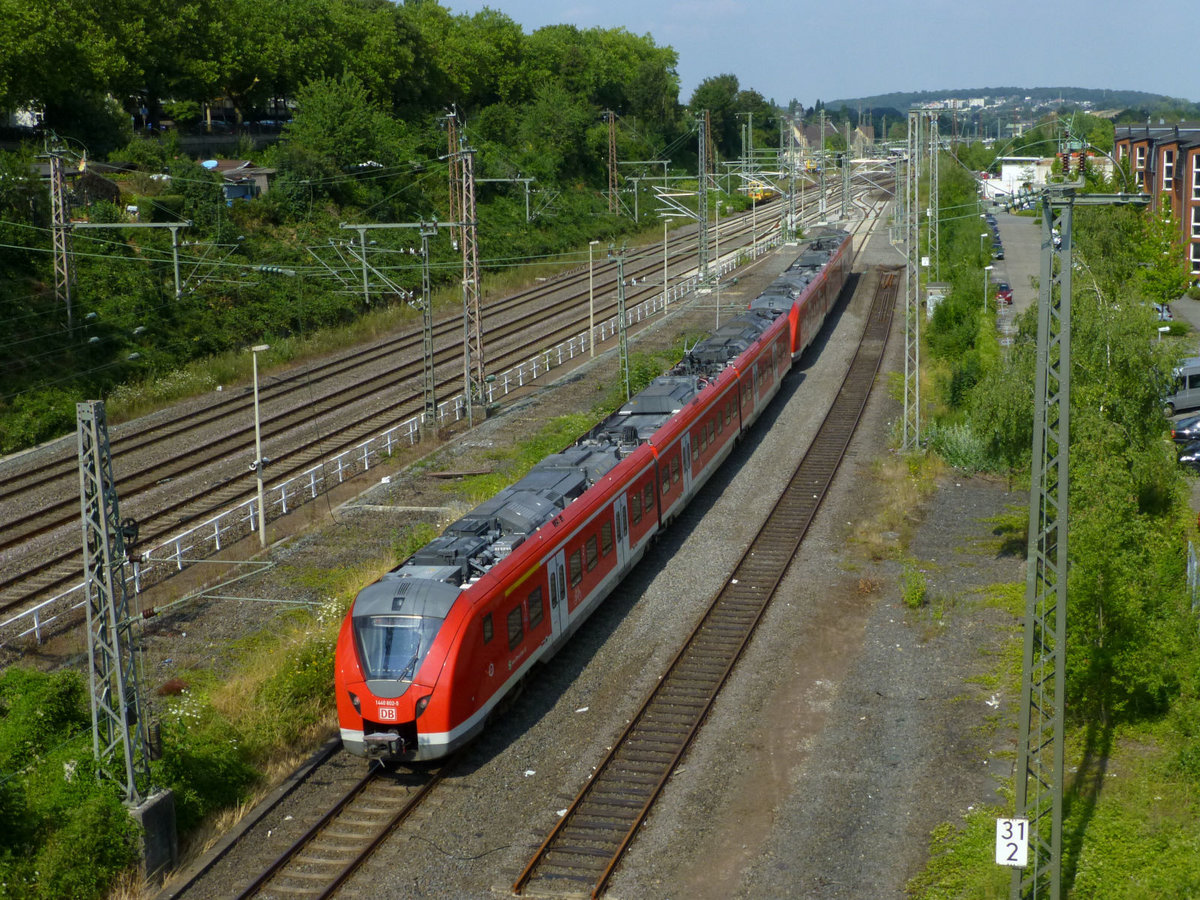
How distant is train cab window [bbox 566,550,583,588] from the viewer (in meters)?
18.5

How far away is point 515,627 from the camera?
16.5 meters

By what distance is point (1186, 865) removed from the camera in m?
12.4

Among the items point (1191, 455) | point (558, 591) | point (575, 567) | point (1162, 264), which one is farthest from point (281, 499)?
point (1162, 264)

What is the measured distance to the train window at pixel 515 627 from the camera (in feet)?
53.6

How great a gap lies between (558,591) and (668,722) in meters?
2.64

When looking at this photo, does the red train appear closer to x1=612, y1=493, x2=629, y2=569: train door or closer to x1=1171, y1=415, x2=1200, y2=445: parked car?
x1=612, y1=493, x2=629, y2=569: train door

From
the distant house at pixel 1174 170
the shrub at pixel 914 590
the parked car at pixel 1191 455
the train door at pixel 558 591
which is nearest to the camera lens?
the train door at pixel 558 591

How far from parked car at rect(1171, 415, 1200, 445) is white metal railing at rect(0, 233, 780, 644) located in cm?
1900

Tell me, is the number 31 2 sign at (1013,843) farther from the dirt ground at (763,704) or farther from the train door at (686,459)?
the train door at (686,459)

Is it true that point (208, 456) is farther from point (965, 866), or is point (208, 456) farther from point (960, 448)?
point (965, 866)

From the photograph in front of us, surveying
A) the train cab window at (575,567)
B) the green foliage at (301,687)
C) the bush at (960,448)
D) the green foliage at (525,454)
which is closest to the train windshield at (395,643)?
→ the green foliage at (301,687)

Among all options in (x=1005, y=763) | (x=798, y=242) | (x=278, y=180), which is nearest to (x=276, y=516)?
(x=1005, y=763)

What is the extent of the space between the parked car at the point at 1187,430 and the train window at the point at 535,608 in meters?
21.0

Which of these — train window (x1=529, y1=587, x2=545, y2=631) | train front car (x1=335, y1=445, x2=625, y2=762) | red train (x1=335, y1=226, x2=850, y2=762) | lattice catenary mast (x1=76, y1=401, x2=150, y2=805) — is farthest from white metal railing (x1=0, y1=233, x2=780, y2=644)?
train window (x1=529, y1=587, x2=545, y2=631)
